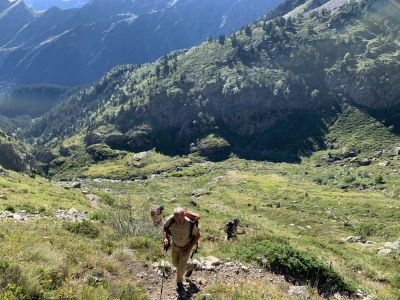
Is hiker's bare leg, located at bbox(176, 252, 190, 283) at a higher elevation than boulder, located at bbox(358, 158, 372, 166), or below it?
higher

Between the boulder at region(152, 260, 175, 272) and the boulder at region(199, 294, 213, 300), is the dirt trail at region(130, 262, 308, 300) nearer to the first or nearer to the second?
the boulder at region(199, 294, 213, 300)

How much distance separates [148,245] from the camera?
798 inches

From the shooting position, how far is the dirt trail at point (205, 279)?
15.4m

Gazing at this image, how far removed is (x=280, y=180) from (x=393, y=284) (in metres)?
144

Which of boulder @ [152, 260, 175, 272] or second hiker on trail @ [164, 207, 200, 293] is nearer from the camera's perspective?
second hiker on trail @ [164, 207, 200, 293]

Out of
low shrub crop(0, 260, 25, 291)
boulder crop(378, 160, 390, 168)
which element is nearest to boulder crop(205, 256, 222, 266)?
low shrub crop(0, 260, 25, 291)

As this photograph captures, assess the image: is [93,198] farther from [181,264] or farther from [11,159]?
[11,159]

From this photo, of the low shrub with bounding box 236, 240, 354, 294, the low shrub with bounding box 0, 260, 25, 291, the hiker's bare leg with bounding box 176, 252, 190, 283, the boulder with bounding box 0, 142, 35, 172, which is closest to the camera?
the low shrub with bounding box 0, 260, 25, 291

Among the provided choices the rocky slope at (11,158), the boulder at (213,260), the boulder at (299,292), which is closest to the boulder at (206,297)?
the boulder at (299,292)

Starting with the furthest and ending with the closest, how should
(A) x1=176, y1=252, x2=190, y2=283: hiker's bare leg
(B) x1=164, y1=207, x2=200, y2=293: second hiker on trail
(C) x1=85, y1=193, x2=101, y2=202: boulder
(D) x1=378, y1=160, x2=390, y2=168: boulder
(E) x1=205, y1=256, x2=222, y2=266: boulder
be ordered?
(D) x1=378, y1=160, x2=390, y2=168: boulder → (C) x1=85, y1=193, x2=101, y2=202: boulder → (E) x1=205, y1=256, x2=222, y2=266: boulder → (A) x1=176, y1=252, x2=190, y2=283: hiker's bare leg → (B) x1=164, y1=207, x2=200, y2=293: second hiker on trail

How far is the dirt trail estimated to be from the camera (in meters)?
15.4

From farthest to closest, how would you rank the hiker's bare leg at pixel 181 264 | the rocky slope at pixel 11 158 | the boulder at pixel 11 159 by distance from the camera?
the rocky slope at pixel 11 158 < the boulder at pixel 11 159 < the hiker's bare leg at pixel 181 264

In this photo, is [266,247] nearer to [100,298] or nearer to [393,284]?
[393,284]

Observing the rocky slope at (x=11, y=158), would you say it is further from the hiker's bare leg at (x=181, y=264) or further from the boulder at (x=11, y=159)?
the hiker's bare leg at (x=181, y=264)
